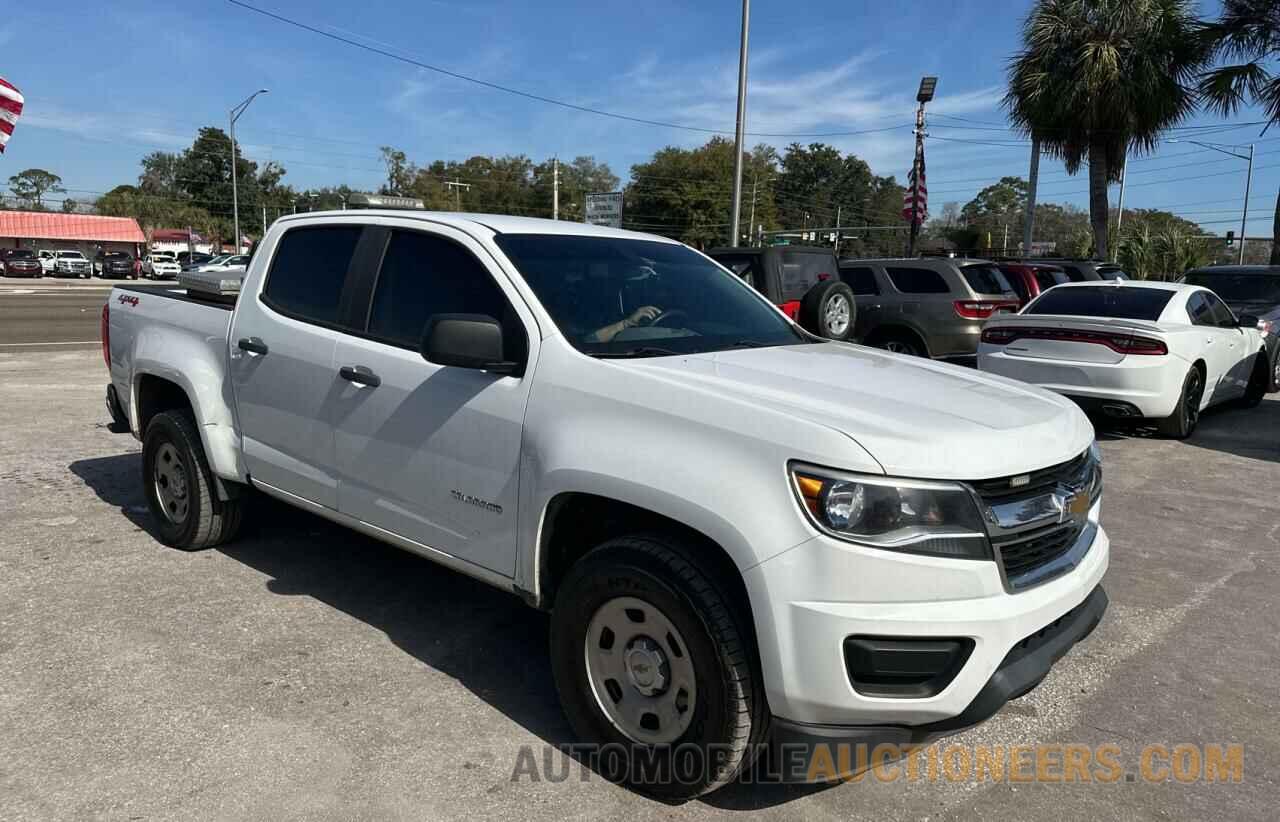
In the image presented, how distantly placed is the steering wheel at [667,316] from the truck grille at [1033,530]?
4.78 ft

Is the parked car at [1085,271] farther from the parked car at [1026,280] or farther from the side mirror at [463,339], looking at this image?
the side mirror at [463,339]

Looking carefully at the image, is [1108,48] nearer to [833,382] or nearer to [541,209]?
[833,382]

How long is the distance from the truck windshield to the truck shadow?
1.41m

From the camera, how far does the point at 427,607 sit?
173 inches

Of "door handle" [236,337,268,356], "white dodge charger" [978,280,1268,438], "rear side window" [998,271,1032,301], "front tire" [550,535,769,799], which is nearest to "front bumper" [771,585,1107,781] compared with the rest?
"front tire" [550,535,769,799]

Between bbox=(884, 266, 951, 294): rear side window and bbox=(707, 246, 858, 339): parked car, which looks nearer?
bbox=(707, 246, 858, 339): parked car

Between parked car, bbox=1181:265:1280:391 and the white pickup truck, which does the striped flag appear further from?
parked car, bbox=1181:265:1280:391

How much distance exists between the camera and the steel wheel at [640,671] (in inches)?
108

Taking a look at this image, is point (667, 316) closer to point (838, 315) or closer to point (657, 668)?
point (657, 668)

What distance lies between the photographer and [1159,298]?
8.76 metres

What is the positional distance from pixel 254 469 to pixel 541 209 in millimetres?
93884

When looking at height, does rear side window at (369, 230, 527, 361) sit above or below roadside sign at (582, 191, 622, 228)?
below

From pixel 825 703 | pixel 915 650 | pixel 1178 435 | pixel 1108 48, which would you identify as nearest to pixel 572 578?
pixel 825 703

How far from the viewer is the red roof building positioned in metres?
71.9
